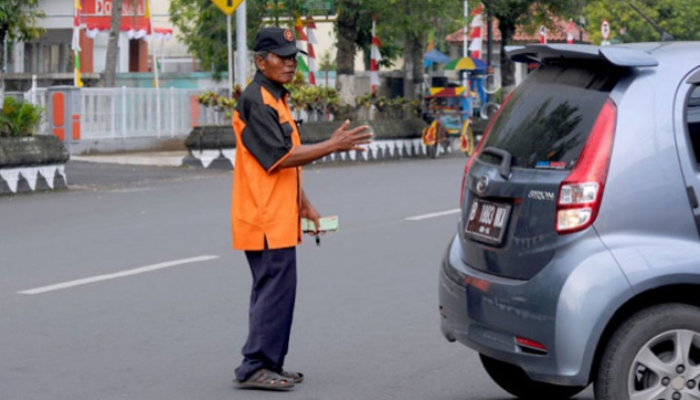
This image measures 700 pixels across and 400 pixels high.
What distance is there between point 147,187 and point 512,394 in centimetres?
1420

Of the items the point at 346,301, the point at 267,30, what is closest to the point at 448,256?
the point at 267,30

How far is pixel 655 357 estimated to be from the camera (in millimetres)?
5672

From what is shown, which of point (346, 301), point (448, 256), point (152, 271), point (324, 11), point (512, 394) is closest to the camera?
point (448, 256)

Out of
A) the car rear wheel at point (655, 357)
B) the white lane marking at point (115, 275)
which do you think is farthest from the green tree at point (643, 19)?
the car rear wheel at point (655, 357)

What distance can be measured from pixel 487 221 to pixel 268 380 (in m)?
1.63

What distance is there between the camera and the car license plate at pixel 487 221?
6.04m

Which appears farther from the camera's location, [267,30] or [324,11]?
[324,11]

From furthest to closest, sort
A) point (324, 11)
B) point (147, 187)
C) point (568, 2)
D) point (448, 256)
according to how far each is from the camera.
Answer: point (568, 2)
point (324, 11)
point (147, 187)
point (448, 256)

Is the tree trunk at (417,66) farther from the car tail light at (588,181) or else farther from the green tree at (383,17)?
the car tail light at (588,181)

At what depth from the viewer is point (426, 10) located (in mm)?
29859

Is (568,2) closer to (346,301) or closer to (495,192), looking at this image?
(346,301)

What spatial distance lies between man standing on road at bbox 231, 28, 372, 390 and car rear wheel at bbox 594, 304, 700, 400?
1822 mm

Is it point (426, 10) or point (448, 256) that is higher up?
point (426, 10)

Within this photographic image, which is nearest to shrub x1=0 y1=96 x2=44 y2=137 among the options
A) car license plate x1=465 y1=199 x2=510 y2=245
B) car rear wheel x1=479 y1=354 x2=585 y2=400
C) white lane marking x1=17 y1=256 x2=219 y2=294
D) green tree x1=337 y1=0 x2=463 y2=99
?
white lane marking x1=17 y1=256 x2=219 y2=294
